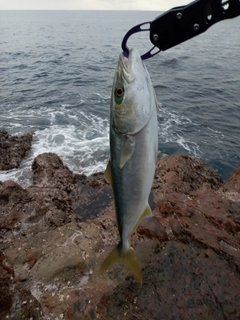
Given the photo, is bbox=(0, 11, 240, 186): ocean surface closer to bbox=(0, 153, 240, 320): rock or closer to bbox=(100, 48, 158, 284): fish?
bbox=(0, 153, 240, 320): rock

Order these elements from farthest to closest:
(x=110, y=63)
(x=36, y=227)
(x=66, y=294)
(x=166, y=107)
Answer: (x=110, y=63)
(x=166, y=107)
(x=36, y=227)
(x=66, y=294)

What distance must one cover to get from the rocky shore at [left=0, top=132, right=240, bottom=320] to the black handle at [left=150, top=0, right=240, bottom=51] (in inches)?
131

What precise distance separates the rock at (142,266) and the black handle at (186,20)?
334 cm

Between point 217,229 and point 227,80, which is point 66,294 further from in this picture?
point 227,80

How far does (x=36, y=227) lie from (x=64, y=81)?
21.4 metres

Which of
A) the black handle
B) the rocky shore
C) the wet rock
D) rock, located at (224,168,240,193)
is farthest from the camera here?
the wet rock

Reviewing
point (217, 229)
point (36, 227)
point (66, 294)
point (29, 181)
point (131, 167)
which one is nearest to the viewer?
point (131, 167)

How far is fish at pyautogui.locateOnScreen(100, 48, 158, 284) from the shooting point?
91.2 inches

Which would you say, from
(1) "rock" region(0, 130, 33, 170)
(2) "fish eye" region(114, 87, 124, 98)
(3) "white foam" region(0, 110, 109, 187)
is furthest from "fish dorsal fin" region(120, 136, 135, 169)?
(1) "rock" region(0, 130, 33, 170)

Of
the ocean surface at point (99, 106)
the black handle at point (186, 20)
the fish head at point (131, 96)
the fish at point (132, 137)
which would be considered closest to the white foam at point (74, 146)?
the ocean surface at point (99, 106)

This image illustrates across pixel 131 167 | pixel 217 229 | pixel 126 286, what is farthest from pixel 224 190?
pixel 131 167

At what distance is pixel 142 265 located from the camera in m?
4.73

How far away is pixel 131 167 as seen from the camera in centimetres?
258

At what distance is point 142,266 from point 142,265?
0.02m
